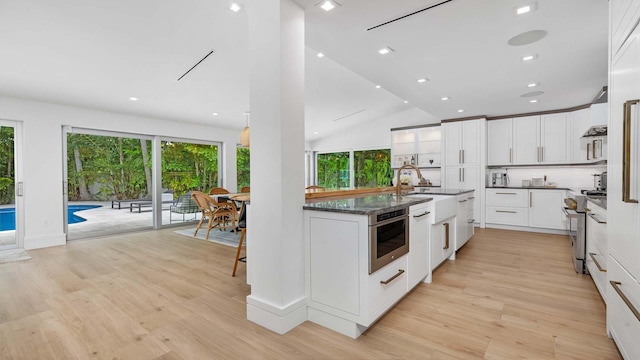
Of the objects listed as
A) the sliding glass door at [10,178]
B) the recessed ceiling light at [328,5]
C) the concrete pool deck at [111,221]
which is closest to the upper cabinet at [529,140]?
the recessed ceiling light at [328,5]

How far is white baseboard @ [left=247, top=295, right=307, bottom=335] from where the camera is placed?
6.55 feet

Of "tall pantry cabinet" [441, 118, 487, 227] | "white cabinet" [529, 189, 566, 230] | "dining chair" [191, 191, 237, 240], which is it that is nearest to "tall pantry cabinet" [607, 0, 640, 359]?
"white cabinet" [529, 189, 566, 230]

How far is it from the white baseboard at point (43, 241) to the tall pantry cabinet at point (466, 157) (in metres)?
7.25

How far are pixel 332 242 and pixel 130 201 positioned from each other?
5584 millimetres

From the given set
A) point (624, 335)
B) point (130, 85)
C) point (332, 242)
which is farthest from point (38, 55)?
point (624, 335)

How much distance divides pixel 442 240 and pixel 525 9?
2.24m

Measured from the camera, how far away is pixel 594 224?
8.58ft

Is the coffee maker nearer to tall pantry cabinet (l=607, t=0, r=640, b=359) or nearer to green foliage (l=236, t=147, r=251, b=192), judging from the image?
tall pantry cabinet (l=607, t=0, r=640, b=359)

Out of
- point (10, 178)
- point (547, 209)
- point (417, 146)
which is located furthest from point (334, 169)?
point (10, 178)

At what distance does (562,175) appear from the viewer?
5691 mm

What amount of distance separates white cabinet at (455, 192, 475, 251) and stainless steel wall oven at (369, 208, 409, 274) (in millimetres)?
1760

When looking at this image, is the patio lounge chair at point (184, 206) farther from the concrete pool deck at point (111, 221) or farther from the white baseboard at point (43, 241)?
the white baseboard at point (43, 241)

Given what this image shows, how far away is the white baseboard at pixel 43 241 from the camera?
14.4 feet

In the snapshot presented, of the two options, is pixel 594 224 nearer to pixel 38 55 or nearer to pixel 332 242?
pixel 332 242
